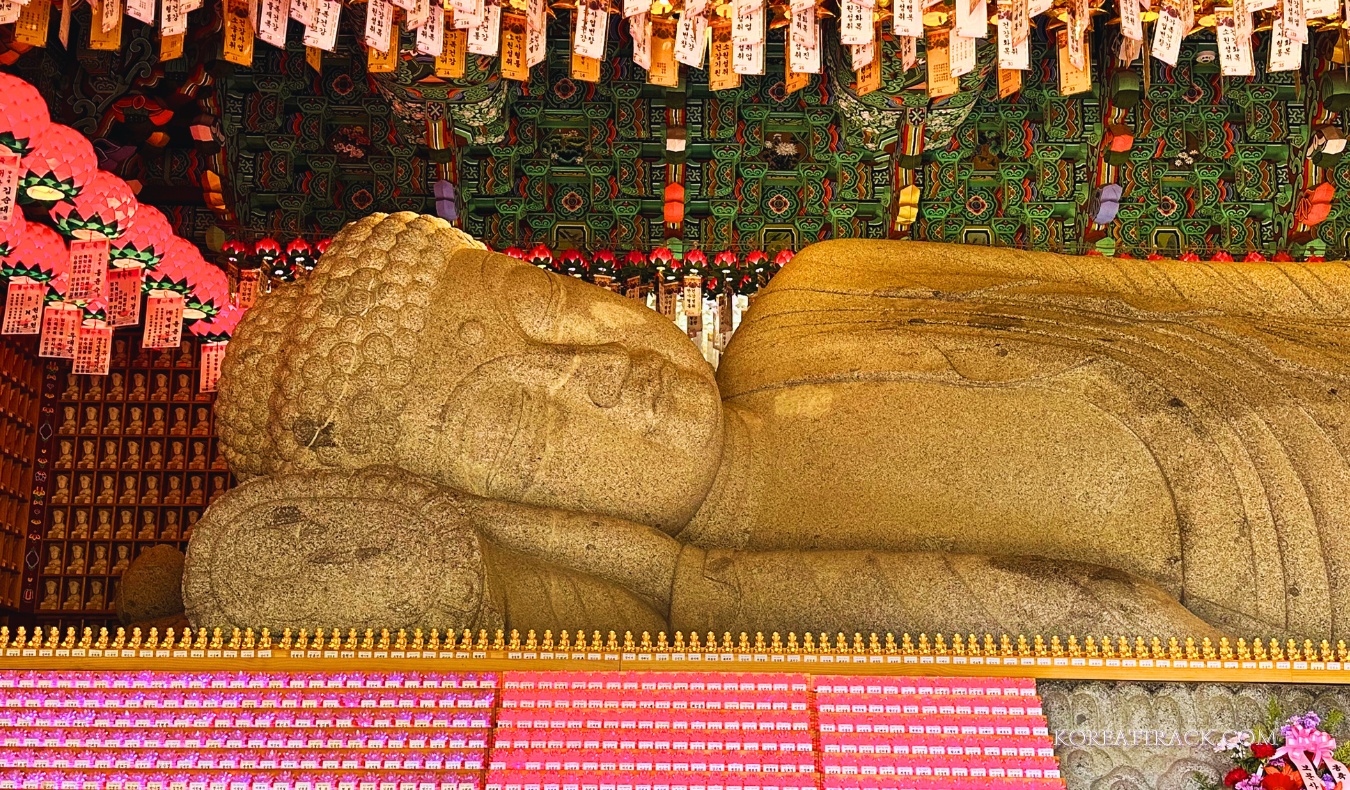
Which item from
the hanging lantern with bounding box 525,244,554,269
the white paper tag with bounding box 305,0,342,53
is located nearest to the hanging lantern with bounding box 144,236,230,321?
the hanging lantern with bounding box 525,244,554,269

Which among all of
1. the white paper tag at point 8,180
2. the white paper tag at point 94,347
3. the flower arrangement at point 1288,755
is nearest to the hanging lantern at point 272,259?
the white paper tag at point 94,347

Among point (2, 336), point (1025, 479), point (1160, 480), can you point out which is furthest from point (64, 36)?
point (1160, 480)

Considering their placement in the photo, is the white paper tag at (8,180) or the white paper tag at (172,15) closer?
the white paper tag at (172,15)

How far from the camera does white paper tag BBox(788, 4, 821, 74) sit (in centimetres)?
407

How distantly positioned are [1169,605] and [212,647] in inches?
76.2

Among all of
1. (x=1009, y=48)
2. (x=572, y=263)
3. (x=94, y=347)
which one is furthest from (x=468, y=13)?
(x=94, y=347)

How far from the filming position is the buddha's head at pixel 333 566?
2.58 metres

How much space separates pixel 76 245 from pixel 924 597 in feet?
11.5

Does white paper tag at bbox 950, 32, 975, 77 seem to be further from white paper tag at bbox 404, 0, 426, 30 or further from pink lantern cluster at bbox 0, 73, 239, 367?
pink lantern cluster at bbox 0, 73, 239, 367

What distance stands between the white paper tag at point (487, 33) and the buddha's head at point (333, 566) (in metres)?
1.88

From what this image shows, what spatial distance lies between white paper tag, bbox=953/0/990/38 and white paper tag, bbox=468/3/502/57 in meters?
1.39

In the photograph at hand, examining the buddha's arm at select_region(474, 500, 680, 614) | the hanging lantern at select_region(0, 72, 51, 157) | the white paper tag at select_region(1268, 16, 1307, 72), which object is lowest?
the buddha's arm at select_region(474, 500, 680, 614)

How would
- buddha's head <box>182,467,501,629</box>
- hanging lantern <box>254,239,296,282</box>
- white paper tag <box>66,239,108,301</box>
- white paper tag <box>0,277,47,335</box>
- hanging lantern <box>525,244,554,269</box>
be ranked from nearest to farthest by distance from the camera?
buddha's head <box>182,467,501,629</box> → white paper tag <box>66,239,108,301</box> → white paper tag <box>0,277,47,335</box> → hanging lantern <box>254,239,296,282</box> → hanging lantern <box>525,244,554,269</box>

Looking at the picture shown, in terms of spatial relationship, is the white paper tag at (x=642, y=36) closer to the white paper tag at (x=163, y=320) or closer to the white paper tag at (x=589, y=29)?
the white paper tag at (x=589, y=29)
